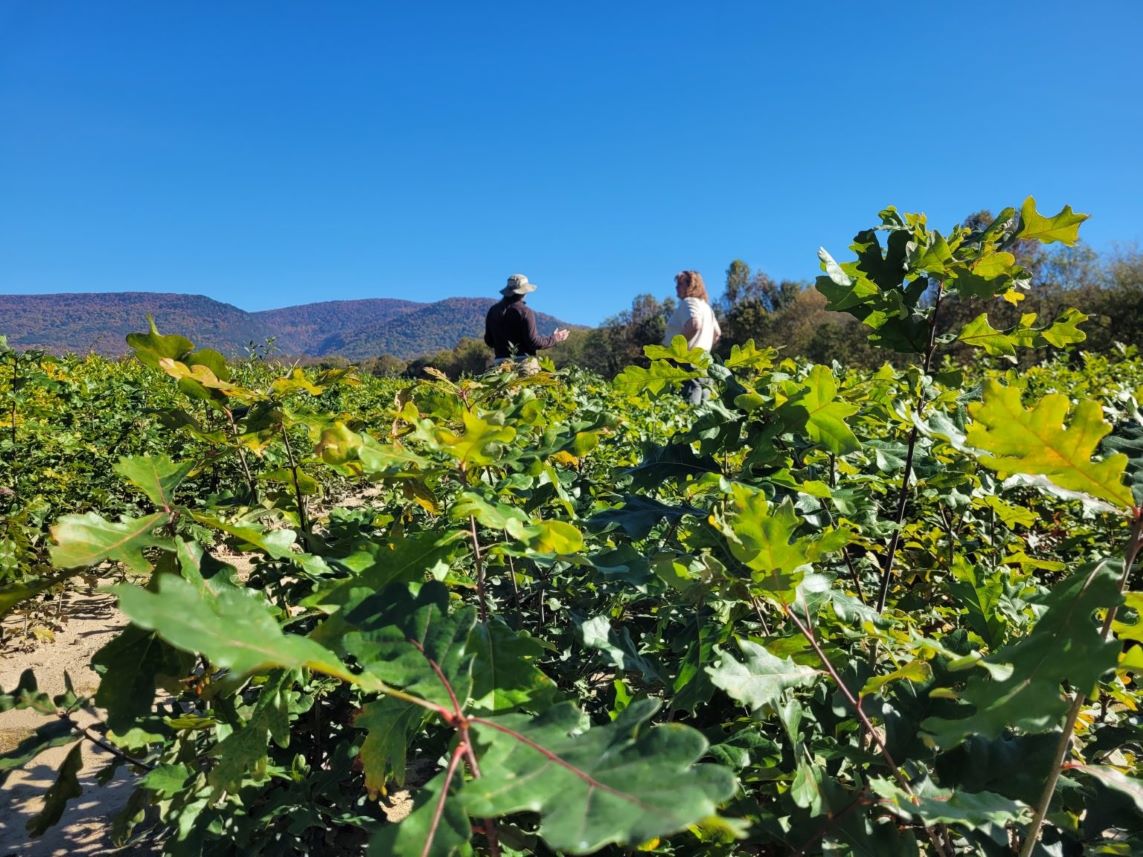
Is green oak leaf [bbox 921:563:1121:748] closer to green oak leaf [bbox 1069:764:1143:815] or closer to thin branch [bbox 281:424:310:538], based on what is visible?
green oak leaf [bbox 1069:764:1143:815]

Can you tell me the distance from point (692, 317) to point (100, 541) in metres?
5.95

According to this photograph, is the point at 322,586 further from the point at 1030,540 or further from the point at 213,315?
the point at 213,315

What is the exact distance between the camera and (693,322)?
6414 millimetres

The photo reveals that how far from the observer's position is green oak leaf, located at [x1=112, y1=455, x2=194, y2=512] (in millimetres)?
1035

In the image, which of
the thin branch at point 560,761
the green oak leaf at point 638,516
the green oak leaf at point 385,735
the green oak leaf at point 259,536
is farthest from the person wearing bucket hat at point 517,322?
the thin branch at point 560,761

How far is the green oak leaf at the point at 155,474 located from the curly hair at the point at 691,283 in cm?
650

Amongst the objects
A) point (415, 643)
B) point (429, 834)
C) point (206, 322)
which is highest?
point (206, 322)

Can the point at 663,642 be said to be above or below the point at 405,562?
below

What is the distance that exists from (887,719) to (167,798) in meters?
1.25

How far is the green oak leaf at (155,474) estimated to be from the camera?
104cm

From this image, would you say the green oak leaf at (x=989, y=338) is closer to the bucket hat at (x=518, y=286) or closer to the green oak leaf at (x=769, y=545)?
the green oak leaf at (x=769, y=545)

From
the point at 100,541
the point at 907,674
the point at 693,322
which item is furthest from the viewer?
the point at 693,322

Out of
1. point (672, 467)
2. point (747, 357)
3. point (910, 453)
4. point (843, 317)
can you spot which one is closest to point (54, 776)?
point (672, 467)

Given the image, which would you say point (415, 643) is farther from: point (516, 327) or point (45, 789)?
Answer: point (516, 327)
